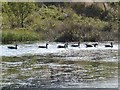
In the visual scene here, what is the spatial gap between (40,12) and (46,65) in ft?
57.1

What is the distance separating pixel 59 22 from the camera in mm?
27469

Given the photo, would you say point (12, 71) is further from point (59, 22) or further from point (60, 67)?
point (59, 22)

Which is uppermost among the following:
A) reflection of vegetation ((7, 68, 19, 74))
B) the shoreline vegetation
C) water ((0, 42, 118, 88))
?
the shoreline vegetation

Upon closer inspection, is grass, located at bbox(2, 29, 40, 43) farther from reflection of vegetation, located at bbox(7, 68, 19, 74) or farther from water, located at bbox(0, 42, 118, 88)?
reflection of vegetation, located at bbox(7, 68, 19, 74)

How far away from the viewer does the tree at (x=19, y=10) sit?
27.9 m

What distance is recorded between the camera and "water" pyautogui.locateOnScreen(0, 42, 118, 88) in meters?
10.7

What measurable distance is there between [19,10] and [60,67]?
49.9ft

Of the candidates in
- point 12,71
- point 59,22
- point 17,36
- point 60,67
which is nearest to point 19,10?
point 59,22

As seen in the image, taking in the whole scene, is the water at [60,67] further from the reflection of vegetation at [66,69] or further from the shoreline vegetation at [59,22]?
the shoreline vegetation at [59,22]

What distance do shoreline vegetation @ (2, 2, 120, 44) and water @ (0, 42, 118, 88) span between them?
15.3 feet

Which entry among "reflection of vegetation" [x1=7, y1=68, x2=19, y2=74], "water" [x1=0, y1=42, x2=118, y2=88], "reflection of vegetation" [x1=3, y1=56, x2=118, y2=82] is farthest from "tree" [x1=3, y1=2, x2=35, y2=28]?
"reflection of vegetation" [x1=7, y1=68, x2=19, y2=74]

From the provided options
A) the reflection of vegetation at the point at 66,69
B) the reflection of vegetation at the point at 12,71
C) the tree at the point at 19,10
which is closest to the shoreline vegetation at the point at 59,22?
the tree at the point at 19,10

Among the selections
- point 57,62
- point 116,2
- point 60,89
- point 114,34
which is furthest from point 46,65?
point 116,2

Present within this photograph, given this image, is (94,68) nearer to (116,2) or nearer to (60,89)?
(60,89)
